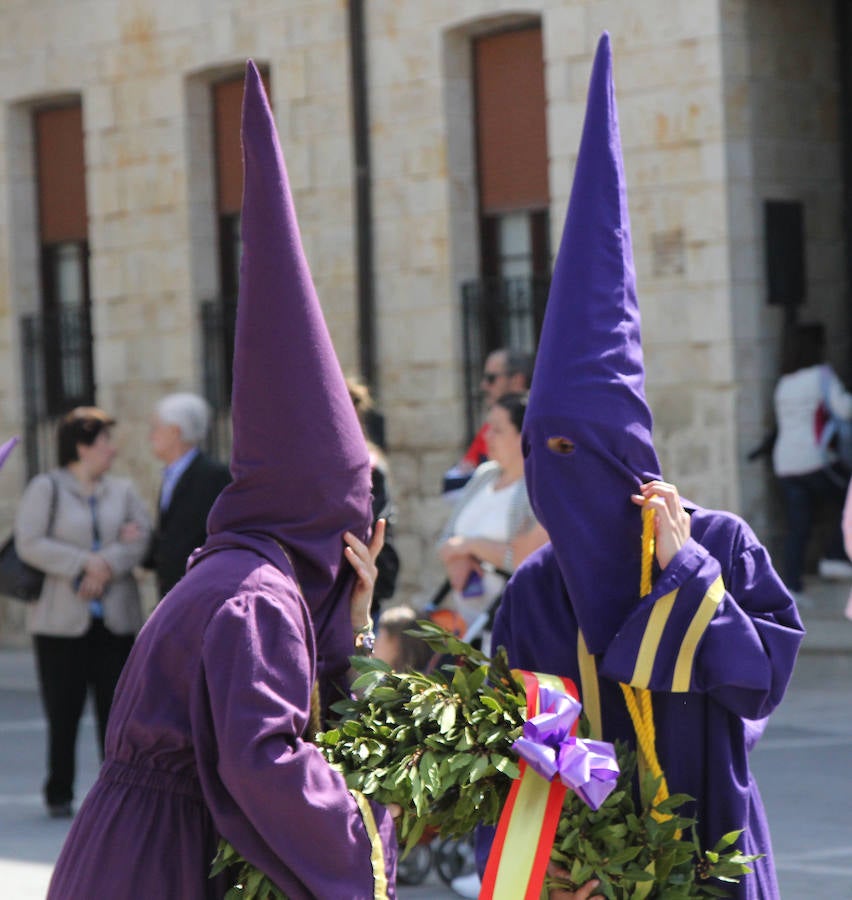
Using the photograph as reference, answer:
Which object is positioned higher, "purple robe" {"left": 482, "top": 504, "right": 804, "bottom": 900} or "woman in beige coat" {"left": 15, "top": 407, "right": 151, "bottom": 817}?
"purple robe" {"left": 482, "top": 504, "right": 804, "bottom": 900}

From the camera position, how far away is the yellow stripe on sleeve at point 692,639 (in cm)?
353

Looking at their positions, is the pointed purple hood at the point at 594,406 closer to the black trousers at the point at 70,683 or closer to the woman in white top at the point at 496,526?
the woman in white top at the point at 496,526

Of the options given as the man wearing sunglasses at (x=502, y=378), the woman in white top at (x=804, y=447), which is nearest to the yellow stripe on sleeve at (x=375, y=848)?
the man wearing sunglasses at (x=502, y=378)

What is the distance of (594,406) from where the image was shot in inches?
144

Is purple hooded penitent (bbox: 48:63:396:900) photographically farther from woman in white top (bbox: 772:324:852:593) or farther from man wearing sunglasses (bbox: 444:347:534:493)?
woman in white top (bbox: 772:324:852:593)

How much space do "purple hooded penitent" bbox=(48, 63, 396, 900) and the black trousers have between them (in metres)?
5.34

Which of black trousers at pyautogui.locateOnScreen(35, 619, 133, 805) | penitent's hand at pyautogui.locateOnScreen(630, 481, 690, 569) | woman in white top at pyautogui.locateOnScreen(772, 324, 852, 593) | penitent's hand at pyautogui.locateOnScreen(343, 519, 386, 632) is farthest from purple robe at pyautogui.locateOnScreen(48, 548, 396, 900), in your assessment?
woman in white top at pyautogui.locateOnScreen(772, 324, 852, 593)

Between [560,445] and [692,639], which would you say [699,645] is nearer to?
[692,639]

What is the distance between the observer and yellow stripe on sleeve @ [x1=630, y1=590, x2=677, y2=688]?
11.5ft

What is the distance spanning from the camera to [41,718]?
40.6 feet

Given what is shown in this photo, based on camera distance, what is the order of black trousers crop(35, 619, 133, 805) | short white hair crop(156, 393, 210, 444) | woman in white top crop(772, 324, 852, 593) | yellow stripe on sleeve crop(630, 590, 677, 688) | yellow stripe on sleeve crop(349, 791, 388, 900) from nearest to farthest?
yellow stripe on sleeve crop(349, 791, 388, 900)
yellow stripe on sleeve crop(630, 590, 677, 688)
black trousers crop(35, 619, 133, 805)
short white hair crop(156, 393, 210, 444)
woman in white top crop(772, 324, 852, 593)

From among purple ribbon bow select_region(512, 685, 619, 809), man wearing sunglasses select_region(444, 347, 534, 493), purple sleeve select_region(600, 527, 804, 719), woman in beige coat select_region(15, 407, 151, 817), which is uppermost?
man wearing sunglasses select_region(444, 347, 534, 493)

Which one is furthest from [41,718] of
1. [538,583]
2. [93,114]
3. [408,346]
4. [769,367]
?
[538,583]

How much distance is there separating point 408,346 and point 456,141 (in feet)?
4.92
